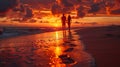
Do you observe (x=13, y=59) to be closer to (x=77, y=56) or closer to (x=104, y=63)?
(x=77, y=56)

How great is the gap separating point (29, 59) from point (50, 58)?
3.69 feet

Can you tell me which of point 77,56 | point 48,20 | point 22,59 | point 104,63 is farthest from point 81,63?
point 48,20

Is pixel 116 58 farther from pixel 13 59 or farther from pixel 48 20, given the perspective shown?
pixel 48 20

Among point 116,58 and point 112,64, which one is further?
point 116,58

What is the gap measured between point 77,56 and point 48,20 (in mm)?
83525

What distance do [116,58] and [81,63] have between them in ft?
5.72

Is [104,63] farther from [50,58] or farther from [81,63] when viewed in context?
[50,58]

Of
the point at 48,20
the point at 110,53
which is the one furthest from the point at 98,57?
the point at 48,20

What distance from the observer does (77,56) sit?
1709 centimetres

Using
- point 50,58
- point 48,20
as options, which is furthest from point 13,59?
point 48,20

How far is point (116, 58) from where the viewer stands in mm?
15086

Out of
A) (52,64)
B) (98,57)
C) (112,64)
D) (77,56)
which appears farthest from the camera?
(77,56)

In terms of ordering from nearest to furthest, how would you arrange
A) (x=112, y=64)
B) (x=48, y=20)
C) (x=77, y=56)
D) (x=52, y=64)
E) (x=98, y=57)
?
(x=112, y=64), (x=52, y=64), (x=98, y=57), (x=77, y=56), (x=48, y=20)

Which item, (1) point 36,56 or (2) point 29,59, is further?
(1) point 36,56
